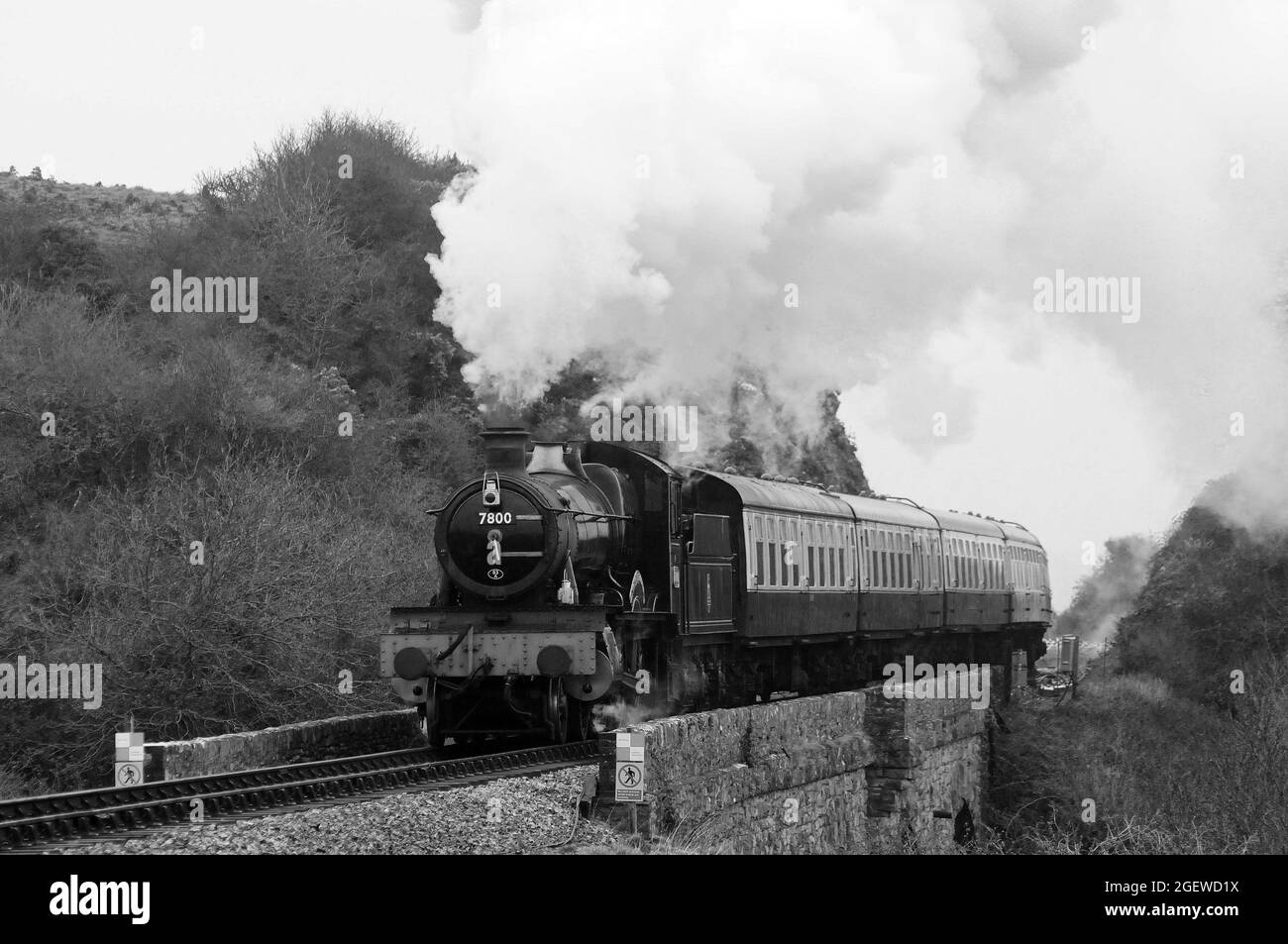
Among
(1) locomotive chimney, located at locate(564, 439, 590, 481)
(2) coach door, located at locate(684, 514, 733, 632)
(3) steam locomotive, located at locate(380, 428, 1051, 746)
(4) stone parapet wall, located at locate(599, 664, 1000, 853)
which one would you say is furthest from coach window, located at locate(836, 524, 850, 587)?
(1) locomotive chimney, located at locate(564, 439, 590, 481)

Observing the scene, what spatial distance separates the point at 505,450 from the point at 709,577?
3.21 metres

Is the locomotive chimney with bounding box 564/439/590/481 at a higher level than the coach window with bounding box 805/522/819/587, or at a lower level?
higher

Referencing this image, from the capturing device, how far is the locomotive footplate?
43.8 ft

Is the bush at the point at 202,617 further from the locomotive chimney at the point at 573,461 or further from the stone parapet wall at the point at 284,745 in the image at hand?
the locomotive chimney at the point at 573,461

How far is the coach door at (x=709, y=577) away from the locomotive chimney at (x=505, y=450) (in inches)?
97.0

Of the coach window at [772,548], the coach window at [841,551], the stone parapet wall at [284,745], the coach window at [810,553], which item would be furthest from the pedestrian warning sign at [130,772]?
the coach window at [841,551]

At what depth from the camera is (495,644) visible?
13.6 meters

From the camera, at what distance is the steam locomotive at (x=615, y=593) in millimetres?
13656

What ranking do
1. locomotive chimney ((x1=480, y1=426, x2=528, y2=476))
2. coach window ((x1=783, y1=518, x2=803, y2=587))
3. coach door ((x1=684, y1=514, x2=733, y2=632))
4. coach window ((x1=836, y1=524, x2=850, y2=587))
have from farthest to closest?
coach window ((x1=836, y1=524, x2=850, y2=587))
coach window ((x1=783, y1=518, x2=803, y2=587))
coach door ((x1=684, y1=514, x2=733, y2=632))
locomotive chimney ((x1=480, y1=426, x2=528, y2=476))

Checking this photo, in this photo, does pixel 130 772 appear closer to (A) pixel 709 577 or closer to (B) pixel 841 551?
(A) pixel 709 577

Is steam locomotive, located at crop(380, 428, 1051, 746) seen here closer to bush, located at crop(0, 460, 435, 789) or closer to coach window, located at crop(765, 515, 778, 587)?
coach window, located at crop(765, 515, 778, 587)

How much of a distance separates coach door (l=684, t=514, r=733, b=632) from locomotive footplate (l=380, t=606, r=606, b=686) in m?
2.47
